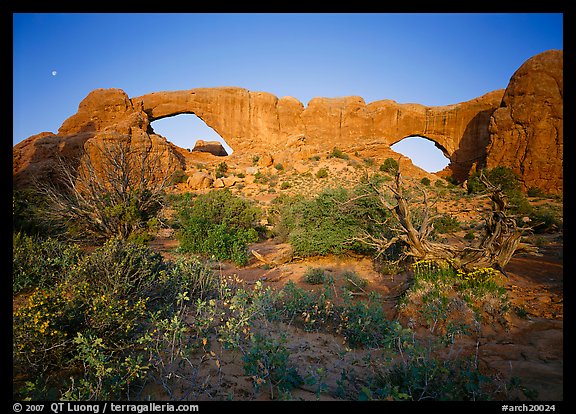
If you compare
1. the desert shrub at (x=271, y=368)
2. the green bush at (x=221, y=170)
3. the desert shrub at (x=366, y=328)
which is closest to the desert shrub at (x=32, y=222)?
the desert shrub at (x=271, y=368)

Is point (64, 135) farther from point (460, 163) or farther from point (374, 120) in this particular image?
point (460, 163)

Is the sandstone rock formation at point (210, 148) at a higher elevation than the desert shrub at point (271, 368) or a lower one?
higher

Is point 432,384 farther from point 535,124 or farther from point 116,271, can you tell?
point 535,124

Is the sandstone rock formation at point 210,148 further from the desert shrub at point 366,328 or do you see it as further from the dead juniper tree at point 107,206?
the desert shrub at point 366,328

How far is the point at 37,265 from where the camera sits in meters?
4.55

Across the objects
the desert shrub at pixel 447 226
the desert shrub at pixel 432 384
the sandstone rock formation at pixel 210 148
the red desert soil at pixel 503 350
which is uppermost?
the sandstone rock formation at pixel 210 148

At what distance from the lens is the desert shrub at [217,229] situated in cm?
825

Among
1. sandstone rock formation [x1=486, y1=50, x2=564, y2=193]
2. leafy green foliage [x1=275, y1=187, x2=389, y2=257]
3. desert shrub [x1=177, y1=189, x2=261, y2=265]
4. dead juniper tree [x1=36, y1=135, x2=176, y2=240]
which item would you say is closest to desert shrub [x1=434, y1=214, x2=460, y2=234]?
leafy green foliage [x1=275, y1=187, x2=389, y2=257]

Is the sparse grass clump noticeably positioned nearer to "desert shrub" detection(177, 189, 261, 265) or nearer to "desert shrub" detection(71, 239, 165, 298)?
"desert shrub" detection(71, 239, 165, 298)

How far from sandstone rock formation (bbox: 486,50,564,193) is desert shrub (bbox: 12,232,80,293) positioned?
26495mm

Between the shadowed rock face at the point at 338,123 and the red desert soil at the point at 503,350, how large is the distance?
21.9m

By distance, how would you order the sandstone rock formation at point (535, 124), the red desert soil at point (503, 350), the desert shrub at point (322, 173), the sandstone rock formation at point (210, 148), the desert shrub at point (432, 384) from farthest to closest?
the sandstone rock formation at point (210, 148), the desert shrub at point (322, 173), the sandstone rock formation at point (535, 124), the red desert soil at point (503, 350), the desert shrub at point (432, 384)
